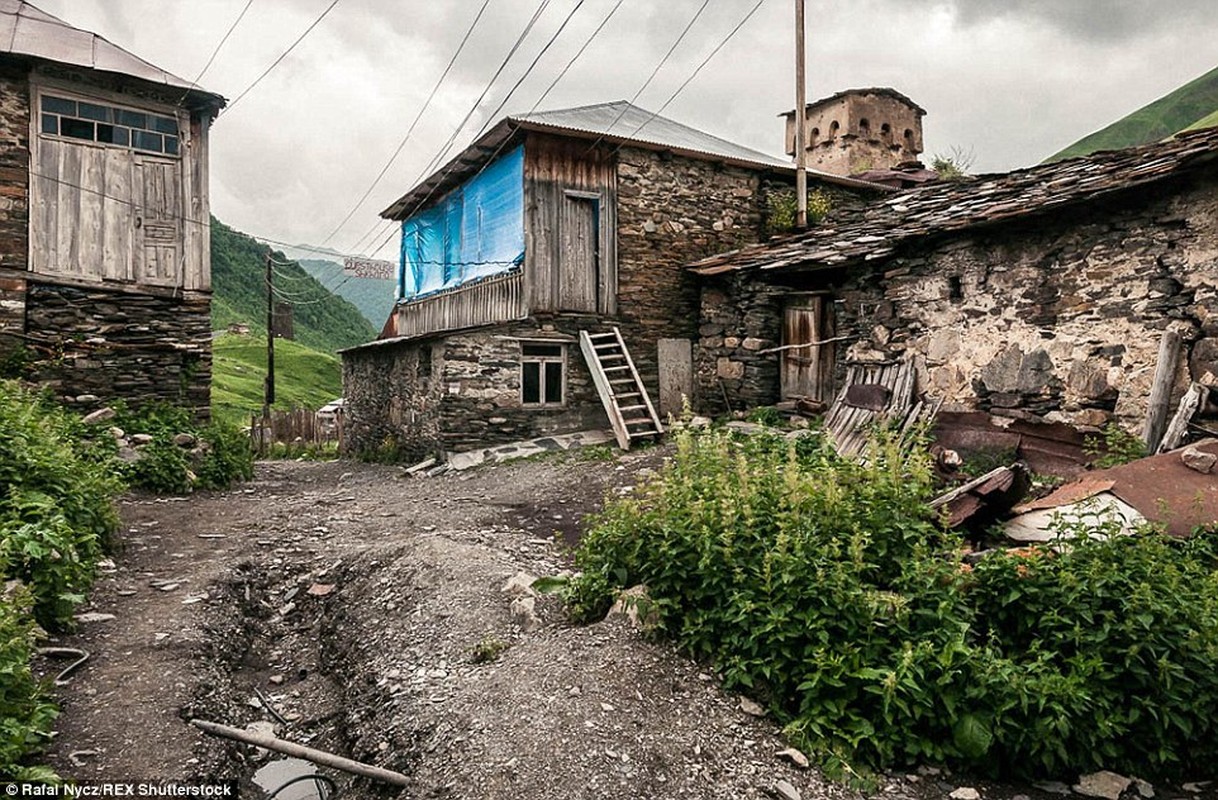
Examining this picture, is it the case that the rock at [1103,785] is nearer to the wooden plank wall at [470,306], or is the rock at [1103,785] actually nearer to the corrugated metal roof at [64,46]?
the wooden plank wall at [470,306]

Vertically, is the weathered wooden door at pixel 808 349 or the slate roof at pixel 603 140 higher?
the slate roof at pixel 603 140

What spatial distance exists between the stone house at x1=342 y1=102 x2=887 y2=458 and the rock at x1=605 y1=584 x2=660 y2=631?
8043mm

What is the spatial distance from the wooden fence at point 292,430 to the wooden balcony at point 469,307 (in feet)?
15.7

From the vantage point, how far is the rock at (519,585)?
4.70m

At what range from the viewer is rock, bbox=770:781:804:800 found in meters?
3.01

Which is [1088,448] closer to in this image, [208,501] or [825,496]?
[825,496]

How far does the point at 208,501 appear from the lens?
29.0ft

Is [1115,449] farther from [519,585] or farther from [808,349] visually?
[519,585]

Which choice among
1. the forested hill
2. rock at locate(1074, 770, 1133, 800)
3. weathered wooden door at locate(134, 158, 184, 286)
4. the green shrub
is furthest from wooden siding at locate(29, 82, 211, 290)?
the forested hill

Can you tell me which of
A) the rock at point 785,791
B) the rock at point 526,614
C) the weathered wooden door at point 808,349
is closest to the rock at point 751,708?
the rock at point 785,791

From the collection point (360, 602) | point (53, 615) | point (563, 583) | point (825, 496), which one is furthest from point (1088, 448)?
point (53, 615)

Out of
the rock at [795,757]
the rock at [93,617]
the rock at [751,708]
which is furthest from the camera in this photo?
the rock at [93,617]

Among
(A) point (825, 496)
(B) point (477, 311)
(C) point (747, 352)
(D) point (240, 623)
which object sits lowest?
(D) point (240, 623)

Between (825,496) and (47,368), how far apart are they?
1012 cm
